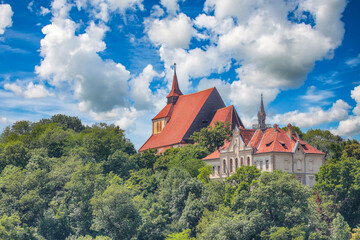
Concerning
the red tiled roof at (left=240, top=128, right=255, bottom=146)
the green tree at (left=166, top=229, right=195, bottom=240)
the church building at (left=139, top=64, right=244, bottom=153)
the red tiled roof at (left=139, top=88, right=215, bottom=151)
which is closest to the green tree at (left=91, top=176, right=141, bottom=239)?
the green tree at (left=166, top=229, right=195, bottom=240)

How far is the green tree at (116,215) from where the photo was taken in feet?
151

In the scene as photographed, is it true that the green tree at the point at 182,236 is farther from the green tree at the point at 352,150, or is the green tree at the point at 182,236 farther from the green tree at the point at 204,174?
the green tree at the point at 352,150

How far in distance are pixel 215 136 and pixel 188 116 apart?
17295 mm

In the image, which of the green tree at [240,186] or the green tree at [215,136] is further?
the green tree at [215,136]

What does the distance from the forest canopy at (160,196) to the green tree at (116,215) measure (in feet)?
0.36

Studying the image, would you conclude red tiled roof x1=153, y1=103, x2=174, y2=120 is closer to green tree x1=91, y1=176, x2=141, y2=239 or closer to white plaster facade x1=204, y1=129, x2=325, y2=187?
white plaster facade x1=204, y1=129, x2=325, y2=187

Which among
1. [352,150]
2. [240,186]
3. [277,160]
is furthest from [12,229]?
[352,150]

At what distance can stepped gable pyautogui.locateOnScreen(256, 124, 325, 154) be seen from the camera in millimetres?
48625

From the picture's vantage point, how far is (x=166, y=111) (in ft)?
290

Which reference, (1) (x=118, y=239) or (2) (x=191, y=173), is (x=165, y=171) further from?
(1) (x=118, y=239)

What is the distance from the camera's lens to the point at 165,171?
195 feet

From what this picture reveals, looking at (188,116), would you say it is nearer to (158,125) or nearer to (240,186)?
(158,125)

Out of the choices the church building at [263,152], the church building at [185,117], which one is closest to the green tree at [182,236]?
the church building at [263,152]

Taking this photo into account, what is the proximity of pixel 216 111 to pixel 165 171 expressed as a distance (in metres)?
19.9
